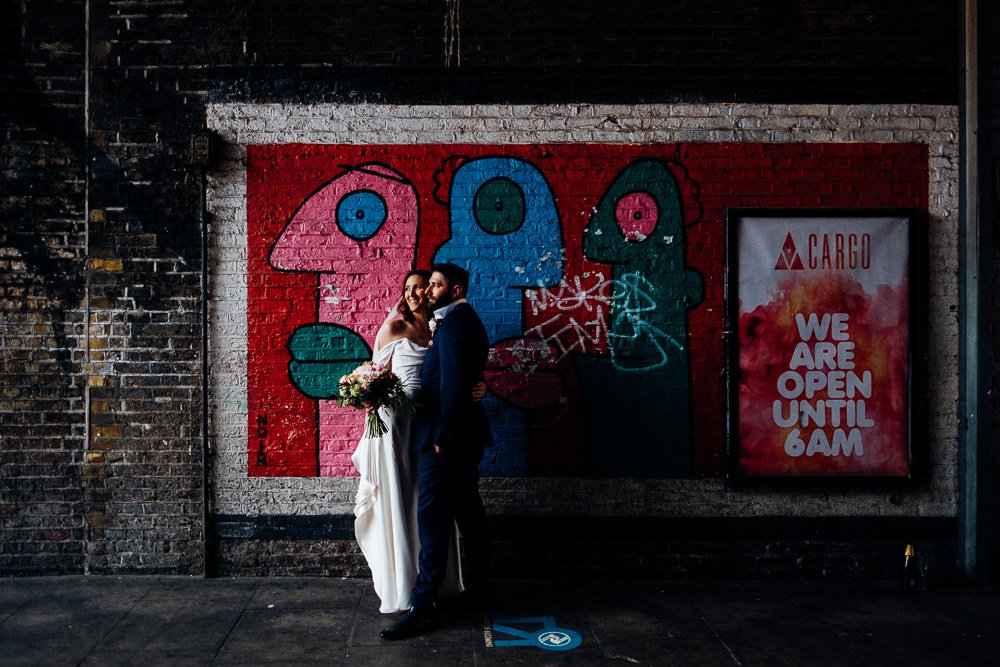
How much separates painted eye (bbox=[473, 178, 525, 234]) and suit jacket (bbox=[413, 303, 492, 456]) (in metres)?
0.99

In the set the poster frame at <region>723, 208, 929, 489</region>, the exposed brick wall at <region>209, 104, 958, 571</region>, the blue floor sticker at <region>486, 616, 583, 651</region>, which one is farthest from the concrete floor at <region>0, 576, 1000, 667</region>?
the poster frame at <region>723, 208, 929, 489</region>

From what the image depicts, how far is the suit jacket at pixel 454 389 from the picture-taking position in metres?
4.65

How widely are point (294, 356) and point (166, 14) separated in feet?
8.59

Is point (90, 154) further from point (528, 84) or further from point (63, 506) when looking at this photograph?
point (528, 84)

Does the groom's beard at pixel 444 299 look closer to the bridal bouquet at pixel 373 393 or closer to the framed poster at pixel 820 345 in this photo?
the bridal bouquet at pixel 373 393

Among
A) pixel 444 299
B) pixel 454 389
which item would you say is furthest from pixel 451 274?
pixel 454 389

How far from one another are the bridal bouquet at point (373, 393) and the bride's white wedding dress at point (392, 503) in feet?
0.32

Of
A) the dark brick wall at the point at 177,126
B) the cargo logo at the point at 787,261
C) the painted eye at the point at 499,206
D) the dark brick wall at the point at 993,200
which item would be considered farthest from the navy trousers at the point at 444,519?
the dark brick wall at the point at 993,200

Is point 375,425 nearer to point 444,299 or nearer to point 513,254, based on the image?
point 444,299

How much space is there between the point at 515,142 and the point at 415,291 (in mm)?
1324

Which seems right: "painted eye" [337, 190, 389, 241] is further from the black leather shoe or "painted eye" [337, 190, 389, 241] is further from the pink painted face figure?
the black leather shoe

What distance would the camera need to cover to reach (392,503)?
16.0 feet

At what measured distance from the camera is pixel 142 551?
5.58m

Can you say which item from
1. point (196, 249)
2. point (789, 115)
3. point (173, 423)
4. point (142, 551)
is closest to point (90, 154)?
point (196, 249)
